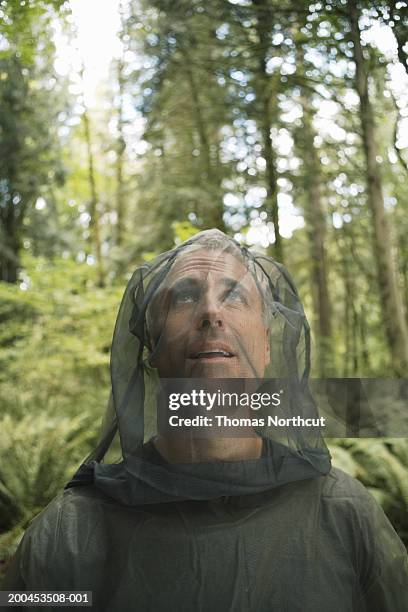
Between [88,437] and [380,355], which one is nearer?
[380,355]

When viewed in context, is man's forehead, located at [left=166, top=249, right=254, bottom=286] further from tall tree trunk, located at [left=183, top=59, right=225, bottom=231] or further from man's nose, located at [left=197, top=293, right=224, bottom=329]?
tall tree trunk, located at [left=183, top=59, right=225, bottom=231]

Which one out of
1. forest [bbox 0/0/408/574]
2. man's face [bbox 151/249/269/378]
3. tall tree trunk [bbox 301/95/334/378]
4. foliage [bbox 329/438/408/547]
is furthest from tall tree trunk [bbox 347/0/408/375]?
man's face [bbox 151/249/269/378]

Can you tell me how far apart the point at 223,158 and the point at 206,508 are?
158cm

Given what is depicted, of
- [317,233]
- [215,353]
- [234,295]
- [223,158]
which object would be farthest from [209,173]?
Result: [215,353]

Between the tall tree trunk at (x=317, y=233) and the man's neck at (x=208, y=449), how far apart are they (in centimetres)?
79

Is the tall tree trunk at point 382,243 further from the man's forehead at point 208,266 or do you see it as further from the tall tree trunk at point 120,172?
the tall tree trunk at point 120,172

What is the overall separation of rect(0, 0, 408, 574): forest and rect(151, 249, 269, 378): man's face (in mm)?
696

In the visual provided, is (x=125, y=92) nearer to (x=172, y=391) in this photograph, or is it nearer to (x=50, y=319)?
(x=172, y=391)

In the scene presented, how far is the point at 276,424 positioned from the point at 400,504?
110 centimetres

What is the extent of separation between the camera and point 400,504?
206 centimetres

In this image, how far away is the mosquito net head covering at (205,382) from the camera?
1.23 meters

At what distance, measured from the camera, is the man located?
3.89 ft

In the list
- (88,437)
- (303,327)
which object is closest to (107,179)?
(88,437)

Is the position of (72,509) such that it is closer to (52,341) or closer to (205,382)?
(205,382)
